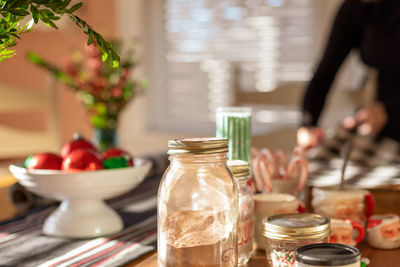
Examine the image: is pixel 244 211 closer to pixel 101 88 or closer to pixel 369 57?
pixel 101 88

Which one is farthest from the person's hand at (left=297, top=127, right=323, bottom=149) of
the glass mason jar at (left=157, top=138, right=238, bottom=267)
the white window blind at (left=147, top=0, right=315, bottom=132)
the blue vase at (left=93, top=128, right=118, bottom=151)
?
the white window blind at (left=147, top=0, right=315, bottom=132)

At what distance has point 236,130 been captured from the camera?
868mm

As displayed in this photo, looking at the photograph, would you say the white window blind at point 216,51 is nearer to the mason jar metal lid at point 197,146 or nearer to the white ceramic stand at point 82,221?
the white ceramic stand at point 82,221

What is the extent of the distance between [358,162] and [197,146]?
116cm

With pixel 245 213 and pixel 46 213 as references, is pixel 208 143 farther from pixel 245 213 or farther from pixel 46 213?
pixel 46 213

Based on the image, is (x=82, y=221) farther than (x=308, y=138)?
No

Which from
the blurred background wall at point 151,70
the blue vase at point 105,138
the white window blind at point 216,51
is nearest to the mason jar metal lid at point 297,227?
the blue vase at point 105,138

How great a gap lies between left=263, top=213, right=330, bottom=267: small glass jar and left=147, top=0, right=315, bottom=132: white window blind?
88.7 inches

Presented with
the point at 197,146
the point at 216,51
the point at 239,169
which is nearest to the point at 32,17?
the point at 197,146

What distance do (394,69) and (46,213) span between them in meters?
1.45

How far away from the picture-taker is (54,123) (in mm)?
2348

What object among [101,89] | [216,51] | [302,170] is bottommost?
[302,170]

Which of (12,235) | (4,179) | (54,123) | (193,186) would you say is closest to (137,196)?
(12,235)

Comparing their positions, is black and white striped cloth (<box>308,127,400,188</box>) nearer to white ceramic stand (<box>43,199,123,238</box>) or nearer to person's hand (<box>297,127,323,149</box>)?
person's hand (<box>297,127,323,149</box>)
